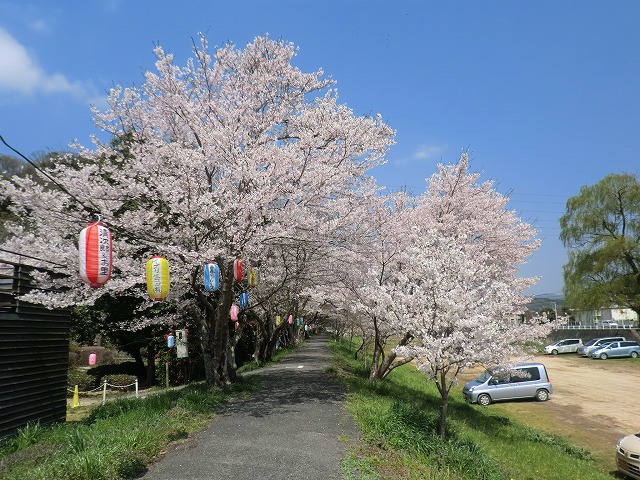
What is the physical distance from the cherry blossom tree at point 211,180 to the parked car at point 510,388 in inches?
504

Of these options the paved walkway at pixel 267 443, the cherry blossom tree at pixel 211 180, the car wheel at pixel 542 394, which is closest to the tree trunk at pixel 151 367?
the cherry blossom tree at pixel 211 180

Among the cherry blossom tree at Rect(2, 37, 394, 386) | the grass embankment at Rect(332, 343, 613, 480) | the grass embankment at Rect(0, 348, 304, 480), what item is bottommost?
the grass embankment at Rect(332, 343, 613, 480)

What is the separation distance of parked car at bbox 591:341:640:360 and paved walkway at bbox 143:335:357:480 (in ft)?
123

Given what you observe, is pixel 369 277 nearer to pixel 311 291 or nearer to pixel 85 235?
pixel 311 291

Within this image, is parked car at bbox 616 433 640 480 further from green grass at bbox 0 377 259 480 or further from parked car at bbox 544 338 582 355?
parked car at bbox 544 338 582 355

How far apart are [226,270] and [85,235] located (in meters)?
4.41

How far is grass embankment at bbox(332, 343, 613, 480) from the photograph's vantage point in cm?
682

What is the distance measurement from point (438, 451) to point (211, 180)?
8.52 m

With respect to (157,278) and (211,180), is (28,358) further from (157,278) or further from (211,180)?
(211,180)

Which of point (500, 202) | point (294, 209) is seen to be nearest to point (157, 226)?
point (294, 209)

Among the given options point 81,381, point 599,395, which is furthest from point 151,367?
point 599,395

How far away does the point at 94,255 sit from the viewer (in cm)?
809

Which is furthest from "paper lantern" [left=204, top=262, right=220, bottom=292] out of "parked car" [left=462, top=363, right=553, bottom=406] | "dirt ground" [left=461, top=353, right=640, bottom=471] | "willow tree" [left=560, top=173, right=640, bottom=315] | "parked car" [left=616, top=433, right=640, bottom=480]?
"willow tree" [left=560, top=173, right=640, bottom=315]

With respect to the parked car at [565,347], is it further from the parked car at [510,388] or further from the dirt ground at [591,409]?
the parked car at [510,388]
